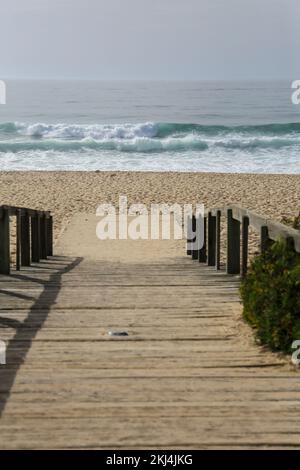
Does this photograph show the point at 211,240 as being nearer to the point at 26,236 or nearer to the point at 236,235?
the point at 236,235

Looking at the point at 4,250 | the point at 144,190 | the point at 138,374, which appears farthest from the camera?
the point at 144,190

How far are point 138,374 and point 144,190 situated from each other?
19.7 m

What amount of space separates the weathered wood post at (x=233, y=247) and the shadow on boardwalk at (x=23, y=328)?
1.88 meters

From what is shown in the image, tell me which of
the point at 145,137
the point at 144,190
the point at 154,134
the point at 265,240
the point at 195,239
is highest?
the point at 154,134

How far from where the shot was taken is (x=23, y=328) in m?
5.69

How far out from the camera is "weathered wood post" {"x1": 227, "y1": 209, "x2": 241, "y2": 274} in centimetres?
883

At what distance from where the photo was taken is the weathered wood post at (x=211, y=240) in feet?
34.5

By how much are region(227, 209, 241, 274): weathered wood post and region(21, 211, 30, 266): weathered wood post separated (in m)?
2.53

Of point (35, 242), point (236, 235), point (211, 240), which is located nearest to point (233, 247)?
point (236, 235)

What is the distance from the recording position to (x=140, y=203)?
2153 centimetres

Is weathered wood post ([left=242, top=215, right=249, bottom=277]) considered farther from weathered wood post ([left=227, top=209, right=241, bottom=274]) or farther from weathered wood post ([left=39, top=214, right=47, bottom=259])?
weathered wood post ([left=39, top=214, right=47, bottom=259])

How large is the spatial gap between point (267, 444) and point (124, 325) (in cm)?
251

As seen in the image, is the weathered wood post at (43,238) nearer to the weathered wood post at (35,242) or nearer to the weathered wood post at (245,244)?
the weathered wood post at (35,242)
